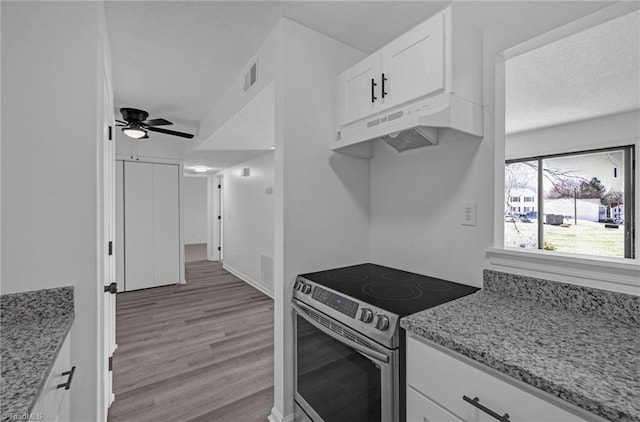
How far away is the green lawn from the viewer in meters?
3.80

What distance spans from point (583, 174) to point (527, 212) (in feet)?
3.05

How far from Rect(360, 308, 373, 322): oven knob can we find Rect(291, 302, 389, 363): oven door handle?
12 cm

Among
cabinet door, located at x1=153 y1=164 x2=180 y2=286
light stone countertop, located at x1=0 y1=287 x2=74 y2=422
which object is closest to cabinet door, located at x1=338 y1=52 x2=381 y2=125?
light stone countertop, located at x1=0 y1=287 x2=74 y2=422

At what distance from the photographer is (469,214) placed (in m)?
1.54

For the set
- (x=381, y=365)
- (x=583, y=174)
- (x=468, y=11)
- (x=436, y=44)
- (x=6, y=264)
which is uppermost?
(x=468, y=11)

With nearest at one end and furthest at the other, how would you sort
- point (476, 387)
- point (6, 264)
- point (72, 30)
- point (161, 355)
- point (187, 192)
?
1. point (476, 387)
2. point (6, 264)
3. point (72, 30)
4. point (161, 355)
5. point (187, 192)

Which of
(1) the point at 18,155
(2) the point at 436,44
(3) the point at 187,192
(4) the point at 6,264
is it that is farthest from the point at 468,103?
(3) the point at 187,192

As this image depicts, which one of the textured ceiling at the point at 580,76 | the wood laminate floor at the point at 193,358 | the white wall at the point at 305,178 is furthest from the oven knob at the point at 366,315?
the textured ceiling at the point at 580,76

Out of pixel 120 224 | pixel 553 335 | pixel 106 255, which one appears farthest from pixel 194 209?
pixel 553 335

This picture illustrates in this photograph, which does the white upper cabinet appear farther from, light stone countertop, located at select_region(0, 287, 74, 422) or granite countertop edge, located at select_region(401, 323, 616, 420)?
light stone countertop, located at select_region(0, 287, 74, 422)

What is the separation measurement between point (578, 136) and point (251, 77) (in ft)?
15.1

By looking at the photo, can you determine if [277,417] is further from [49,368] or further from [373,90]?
[373,90]

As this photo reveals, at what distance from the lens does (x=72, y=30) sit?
1188 millimetres

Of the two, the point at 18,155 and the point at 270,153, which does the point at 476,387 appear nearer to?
the point at 18,155
